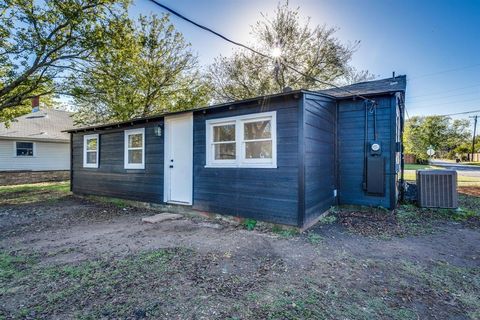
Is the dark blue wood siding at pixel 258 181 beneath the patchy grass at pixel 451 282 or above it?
above

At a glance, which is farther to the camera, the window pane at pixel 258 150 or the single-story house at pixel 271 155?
the window pane at pixel 258 150

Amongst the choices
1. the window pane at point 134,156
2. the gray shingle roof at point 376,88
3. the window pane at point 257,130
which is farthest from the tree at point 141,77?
the gray shingle roof at point 376,88

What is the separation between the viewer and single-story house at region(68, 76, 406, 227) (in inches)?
190

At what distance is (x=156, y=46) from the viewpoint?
13.2 metres

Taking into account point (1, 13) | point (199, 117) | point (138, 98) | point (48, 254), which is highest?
point (1, 13)

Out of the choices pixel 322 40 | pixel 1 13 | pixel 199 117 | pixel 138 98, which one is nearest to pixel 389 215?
pixel 199 117

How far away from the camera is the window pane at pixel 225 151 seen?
5648 mm

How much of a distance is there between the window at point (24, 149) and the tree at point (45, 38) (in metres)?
5.55

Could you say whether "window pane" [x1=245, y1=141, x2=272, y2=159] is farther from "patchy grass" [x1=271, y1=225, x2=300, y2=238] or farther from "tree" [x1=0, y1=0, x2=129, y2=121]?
"tree" [x1=0, y1=0, x2=129, y2=121]

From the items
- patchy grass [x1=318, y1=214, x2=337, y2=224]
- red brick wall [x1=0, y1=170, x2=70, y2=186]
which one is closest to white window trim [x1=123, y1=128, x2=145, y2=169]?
patchy grass [x1=318, y1=214, x2=337, y2=224]

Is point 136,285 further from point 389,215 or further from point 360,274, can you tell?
point 389,215

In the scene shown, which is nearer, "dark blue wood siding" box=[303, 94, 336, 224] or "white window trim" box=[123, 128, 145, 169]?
"dark blue wood siding" box=[303, 94, 336, 224]

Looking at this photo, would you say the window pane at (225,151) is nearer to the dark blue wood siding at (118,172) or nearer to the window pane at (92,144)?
the dark blue wood siding at (118,172)

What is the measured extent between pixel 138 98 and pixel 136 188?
276 inches
